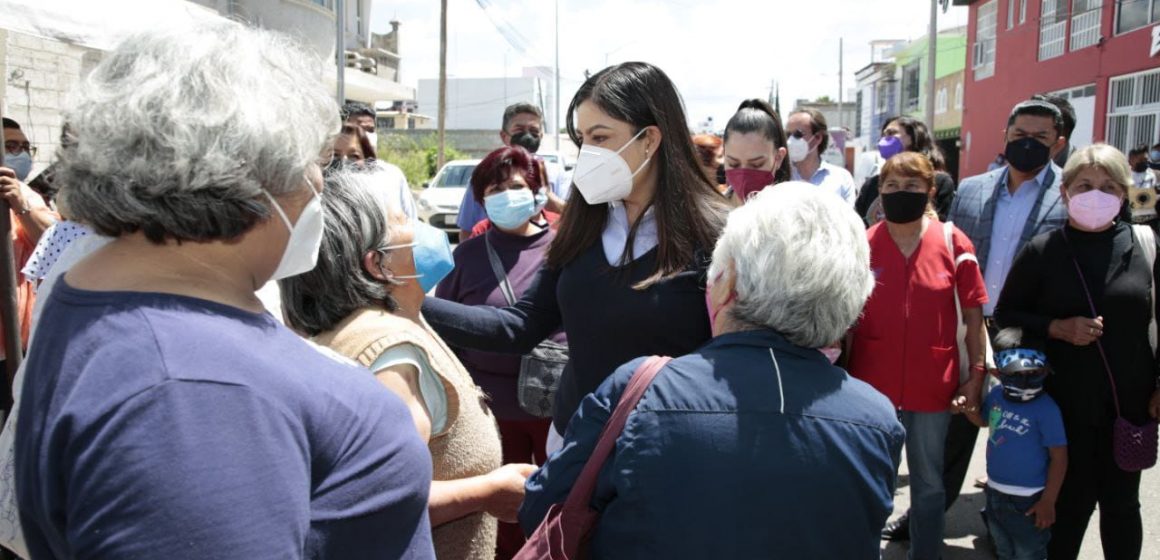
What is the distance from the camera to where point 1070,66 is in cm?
2111

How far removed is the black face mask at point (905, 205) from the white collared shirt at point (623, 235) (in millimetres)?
1597

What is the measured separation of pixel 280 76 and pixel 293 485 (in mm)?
537

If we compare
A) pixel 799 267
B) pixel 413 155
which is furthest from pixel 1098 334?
pixel 413 155

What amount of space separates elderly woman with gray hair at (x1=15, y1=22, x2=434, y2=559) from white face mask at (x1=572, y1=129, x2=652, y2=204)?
1307mm

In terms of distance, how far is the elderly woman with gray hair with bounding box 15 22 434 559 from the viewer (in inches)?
36.7

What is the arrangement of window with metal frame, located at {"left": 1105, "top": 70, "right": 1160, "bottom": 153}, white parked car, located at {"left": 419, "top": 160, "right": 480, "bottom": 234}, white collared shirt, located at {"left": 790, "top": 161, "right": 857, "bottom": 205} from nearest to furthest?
1. white collared shirt, located at {"left": 790, "top": 161, "right": 857, "bottom": 205}
2. white parked car, located at {"left": 419, "top": 160, "right": 480, "bottom": 234}
3. window with metal frame, located at {"left": 1105, "top": 70, "right": 1160, "bottom": 153}

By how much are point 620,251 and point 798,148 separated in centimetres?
325

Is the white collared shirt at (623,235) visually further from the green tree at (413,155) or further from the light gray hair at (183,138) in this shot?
the green tree at (413,155)

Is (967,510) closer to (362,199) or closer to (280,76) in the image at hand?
(362,199)

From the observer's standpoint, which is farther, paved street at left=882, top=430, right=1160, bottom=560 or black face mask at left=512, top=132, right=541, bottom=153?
black face mask at left=512, top=132, right=541, bottom=153

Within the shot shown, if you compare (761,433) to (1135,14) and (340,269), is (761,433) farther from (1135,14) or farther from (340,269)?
(1135,14)

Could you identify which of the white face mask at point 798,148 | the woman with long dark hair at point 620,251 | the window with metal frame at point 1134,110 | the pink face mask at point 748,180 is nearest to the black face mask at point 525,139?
the white face mask at point 798,148

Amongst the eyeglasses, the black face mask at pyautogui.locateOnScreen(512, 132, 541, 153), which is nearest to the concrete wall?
the eyeglasses

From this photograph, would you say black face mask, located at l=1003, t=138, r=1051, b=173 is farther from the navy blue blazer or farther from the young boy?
the young boy
